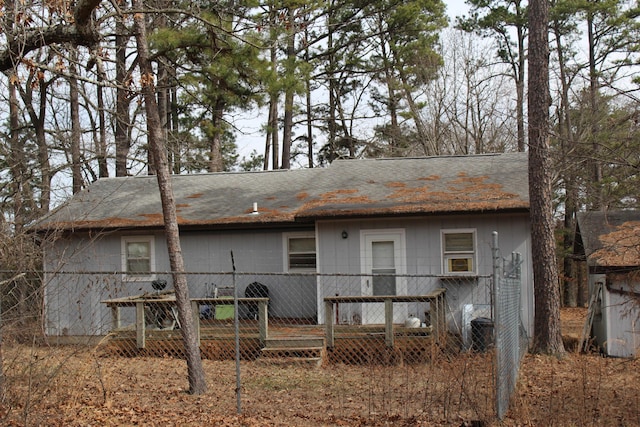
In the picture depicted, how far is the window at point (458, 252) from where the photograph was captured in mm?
14422

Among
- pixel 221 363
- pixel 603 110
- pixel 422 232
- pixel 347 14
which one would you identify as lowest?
pixel 221 363

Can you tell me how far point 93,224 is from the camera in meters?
16.2

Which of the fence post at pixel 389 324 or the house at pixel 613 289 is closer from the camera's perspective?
the fence post at pixel 389 324

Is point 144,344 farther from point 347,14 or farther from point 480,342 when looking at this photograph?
point 347,14

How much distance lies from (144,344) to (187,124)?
16.6m

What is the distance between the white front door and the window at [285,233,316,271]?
1.71 meters

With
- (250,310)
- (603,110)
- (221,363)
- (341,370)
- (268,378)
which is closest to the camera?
(268,378)

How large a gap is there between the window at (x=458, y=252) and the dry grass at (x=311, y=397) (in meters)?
3.46

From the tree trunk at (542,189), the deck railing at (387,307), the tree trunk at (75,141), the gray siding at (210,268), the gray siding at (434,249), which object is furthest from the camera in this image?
the gray siding at (210,268)

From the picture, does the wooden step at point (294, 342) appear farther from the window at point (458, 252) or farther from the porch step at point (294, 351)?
the window at point (458, 252)

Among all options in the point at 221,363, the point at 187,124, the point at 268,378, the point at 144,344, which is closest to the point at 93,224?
the point at 144,344

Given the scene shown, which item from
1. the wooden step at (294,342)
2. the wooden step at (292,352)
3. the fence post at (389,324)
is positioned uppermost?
the fence post at (389,324)

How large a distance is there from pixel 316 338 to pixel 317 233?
3082 millimetres

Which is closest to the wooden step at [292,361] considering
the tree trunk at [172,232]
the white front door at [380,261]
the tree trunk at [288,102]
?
the tree trunk at [172,232]
